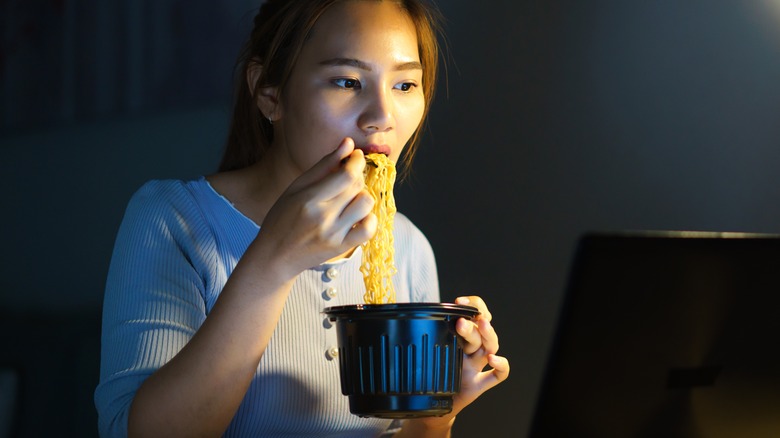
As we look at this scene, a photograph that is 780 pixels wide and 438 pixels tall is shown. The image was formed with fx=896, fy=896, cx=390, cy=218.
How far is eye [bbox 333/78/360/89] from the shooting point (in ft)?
5.28

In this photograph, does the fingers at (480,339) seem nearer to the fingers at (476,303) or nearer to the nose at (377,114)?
the fingers at (476,303)

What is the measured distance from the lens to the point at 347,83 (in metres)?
1.61

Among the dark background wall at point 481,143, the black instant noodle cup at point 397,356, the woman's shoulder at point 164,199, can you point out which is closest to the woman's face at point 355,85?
the woman's shoulder at point 164,199

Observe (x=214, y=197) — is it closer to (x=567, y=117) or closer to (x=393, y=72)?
(x=393, y=72)

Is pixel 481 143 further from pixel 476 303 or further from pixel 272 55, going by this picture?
pixel 476 303

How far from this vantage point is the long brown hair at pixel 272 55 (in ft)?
5.62

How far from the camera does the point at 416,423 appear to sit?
1766 mm

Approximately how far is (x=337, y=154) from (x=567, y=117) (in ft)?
4.98

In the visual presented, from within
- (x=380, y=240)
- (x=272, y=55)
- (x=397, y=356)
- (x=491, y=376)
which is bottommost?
(x=491, y=376)

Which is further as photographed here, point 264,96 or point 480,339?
point 264,96

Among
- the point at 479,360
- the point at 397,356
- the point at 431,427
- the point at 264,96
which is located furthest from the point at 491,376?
the point at 264,96

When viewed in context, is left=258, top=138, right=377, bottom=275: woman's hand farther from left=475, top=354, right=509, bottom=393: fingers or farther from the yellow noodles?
left=475, top=354, right=509, bottom=393: fingers

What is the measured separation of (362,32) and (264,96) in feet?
0.90

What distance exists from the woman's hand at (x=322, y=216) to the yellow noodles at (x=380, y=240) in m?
0.22
